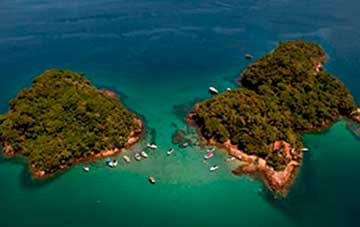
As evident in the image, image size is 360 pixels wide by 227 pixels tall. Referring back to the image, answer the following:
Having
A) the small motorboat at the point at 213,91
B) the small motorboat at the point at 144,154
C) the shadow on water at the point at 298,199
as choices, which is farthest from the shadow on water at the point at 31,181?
the small motorboat at the point at 213,91

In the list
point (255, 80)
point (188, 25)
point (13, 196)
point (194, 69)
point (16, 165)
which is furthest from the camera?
point (188, 25)

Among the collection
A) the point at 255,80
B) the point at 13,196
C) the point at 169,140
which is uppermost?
the point at 255,80

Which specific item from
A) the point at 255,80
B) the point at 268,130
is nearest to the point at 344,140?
the point at 268,130

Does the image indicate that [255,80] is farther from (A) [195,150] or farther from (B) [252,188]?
(B) [252,188]

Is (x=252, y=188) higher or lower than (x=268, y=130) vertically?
lower

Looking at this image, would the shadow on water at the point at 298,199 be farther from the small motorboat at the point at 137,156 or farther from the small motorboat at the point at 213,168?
the small motorboat at the point at 137,156

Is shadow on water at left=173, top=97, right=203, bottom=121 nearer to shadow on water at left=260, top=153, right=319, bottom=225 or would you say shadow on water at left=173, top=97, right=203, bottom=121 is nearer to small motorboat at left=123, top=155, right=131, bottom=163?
small motorboat at left=123, top=155, right=131, bottom=163
